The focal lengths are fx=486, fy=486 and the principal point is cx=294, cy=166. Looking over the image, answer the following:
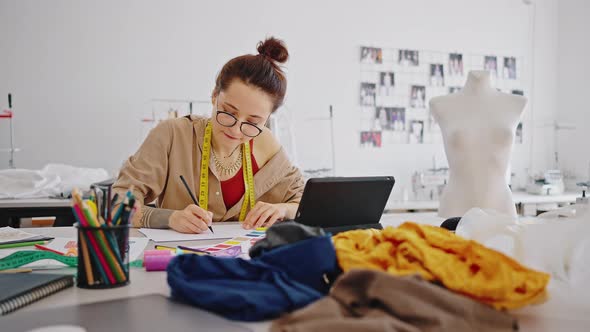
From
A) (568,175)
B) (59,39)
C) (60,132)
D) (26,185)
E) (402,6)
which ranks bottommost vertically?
(568,175)

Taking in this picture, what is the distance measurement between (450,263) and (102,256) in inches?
24.3

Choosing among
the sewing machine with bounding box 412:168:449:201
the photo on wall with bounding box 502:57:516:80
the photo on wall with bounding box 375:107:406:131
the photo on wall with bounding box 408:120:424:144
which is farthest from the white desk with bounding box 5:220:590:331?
the photo on wall with bounding box 502:57:516:80

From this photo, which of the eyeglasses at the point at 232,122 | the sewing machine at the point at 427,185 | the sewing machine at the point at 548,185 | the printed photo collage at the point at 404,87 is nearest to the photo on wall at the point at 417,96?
the printed photo collage at the point at 404,87

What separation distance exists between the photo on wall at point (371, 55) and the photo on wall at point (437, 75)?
625 mm

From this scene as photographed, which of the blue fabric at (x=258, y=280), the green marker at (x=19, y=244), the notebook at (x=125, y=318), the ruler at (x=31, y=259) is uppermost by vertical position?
the blue fabric at (x=258, y=280)

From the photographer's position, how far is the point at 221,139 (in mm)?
1968

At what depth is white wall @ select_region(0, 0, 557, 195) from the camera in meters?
4.09

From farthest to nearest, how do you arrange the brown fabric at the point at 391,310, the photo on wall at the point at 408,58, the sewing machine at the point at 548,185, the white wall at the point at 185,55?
the photo on wall at the point at 408,58 < the sewing machine at the point at 548,185 < the white wall at the point at 185,55 < the brown fabric at the point at 391,310

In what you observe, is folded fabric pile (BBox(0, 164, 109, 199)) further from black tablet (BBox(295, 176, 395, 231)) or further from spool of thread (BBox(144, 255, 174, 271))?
spool of thread (BBox(144, 255, 174, 271))

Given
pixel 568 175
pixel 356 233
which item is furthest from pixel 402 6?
pixel 356 233

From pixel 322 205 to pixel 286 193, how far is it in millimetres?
674

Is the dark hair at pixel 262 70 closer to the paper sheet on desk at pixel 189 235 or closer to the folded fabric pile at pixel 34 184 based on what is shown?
the paper sheet on desk at pixel 189 235

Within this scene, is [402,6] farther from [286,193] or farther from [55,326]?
[55,326]

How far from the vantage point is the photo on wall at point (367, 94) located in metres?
4.98
